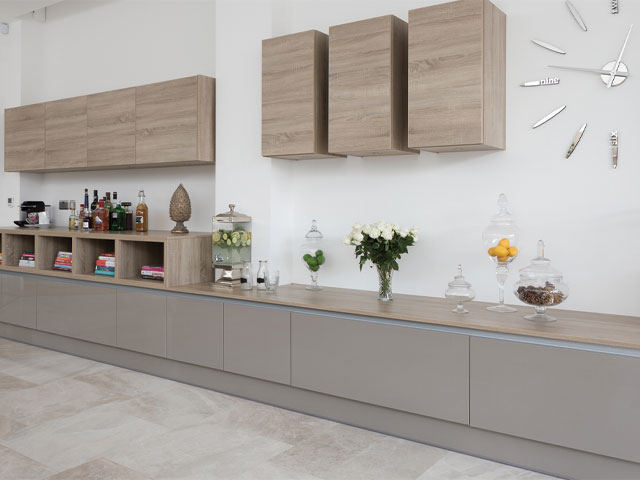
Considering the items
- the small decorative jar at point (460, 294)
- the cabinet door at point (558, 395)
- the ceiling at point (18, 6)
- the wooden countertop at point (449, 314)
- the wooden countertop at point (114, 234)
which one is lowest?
the cabinet door at point (558, 395)

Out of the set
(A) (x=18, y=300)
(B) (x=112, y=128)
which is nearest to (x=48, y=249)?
(A) (x=18, y=300)

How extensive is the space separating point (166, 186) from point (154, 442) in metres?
2.38

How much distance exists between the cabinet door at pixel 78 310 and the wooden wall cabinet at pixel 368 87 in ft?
6.80

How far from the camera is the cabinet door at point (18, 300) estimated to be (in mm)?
4672

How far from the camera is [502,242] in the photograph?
9.64ft

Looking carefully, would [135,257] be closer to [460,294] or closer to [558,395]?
[460,294]

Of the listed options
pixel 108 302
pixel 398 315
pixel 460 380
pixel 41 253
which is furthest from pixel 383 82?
pixel 41 253

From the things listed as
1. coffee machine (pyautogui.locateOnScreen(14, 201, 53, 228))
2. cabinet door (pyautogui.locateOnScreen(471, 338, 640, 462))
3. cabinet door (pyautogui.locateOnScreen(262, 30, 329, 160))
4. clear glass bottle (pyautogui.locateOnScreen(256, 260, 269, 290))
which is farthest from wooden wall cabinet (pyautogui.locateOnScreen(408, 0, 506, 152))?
coffee machine (pyautogui.locateOnScreen(14, 201, 53, 228))

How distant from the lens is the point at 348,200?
3.74 meters

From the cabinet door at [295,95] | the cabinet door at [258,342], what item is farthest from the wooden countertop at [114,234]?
the cabinet door at [295,95]

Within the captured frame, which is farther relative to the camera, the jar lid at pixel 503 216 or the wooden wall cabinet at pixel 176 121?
the wooden wall cabinet at pixel 176 121

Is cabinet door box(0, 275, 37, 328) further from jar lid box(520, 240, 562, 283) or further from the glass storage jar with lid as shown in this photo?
jar lid box(520, 240, 562, 283)

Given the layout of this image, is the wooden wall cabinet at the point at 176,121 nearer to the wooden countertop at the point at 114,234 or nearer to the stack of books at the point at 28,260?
the wooden countertop at the point at 114,234

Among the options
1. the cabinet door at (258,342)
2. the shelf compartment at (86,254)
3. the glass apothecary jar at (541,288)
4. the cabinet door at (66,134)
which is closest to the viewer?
the glass apothecary jar at (541,288)
